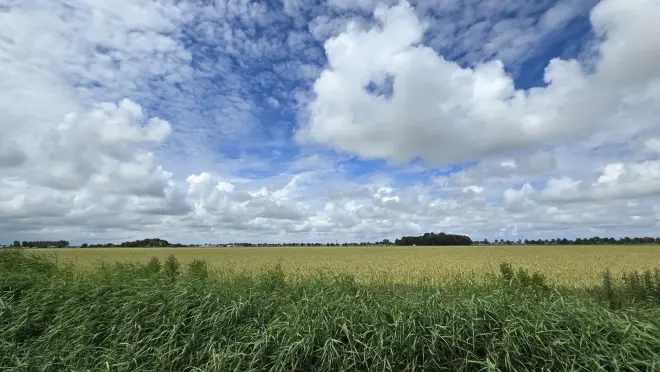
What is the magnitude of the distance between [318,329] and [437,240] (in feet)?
428

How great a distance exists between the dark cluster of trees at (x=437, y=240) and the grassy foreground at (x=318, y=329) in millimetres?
124620

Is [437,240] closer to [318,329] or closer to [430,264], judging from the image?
[430,264]

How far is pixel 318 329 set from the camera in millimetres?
4816

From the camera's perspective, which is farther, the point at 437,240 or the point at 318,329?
the point at 437,240

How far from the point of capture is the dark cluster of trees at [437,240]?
126 metres

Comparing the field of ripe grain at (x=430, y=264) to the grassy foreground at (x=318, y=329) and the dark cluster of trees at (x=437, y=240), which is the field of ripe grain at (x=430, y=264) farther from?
the dark cluster of trees at (x=437, y=240)

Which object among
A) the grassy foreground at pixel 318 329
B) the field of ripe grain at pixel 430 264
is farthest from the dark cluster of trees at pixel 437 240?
the grassy foreground at pixel 318 329

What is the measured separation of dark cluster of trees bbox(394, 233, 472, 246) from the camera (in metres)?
126

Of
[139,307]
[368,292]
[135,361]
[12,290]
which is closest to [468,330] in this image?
[368,292]

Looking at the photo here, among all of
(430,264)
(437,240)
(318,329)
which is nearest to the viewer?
(318,329)

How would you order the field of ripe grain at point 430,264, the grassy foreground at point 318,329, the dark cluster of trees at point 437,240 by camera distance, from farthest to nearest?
the dark cluster of trees at point 437,240 < the field of ripe grain at point 430,264 < the grassy foreground at point 318,329

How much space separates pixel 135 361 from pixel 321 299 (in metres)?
2.36

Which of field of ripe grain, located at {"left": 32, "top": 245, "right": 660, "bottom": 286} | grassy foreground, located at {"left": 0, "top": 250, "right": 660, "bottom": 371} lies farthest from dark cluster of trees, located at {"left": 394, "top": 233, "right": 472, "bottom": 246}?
grassy foreground, located at {"left": 0, "top": 250, "right": 660, "bottom": 371}

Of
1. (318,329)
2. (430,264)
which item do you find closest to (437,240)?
(430,264)
